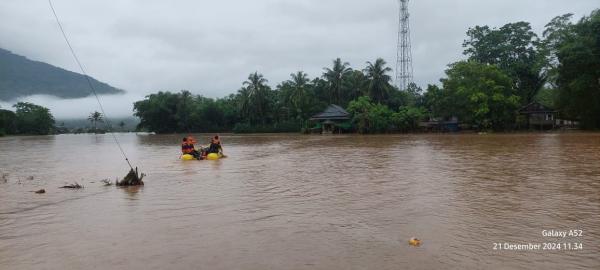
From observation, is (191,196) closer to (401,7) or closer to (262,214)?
(262,214)

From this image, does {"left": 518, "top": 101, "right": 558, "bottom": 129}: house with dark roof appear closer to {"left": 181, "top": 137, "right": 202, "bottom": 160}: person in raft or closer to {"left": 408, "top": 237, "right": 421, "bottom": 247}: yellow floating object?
{"left": 181, "top": 137, "right": 202, "bottom": 160}: person in raft

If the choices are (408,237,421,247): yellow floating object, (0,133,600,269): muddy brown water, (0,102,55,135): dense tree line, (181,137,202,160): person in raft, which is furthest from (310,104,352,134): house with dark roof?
(0,102,55,135): dense tree line

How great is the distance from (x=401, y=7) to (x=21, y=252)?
54.7m

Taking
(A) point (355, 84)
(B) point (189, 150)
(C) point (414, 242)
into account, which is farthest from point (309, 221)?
(A) point (355, 84)

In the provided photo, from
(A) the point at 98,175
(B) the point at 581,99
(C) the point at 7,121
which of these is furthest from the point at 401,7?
(C) the point at 7,121

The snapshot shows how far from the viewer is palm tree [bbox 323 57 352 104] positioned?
64.2 metres

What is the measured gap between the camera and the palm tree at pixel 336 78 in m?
64.2

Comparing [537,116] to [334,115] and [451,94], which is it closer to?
[451,94]

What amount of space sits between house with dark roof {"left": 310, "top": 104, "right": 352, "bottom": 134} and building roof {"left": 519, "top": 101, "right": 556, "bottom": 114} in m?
20.2

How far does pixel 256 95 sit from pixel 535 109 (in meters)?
38.9

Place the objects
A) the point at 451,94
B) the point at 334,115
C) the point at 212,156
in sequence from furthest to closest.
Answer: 1. the point at 334,115
2. the point at 451,94
3. the point at 212,156

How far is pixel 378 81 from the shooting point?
197 ft

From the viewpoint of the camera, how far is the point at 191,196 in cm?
998

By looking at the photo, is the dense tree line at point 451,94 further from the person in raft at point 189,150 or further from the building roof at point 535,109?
the person in raft at point 189,150
